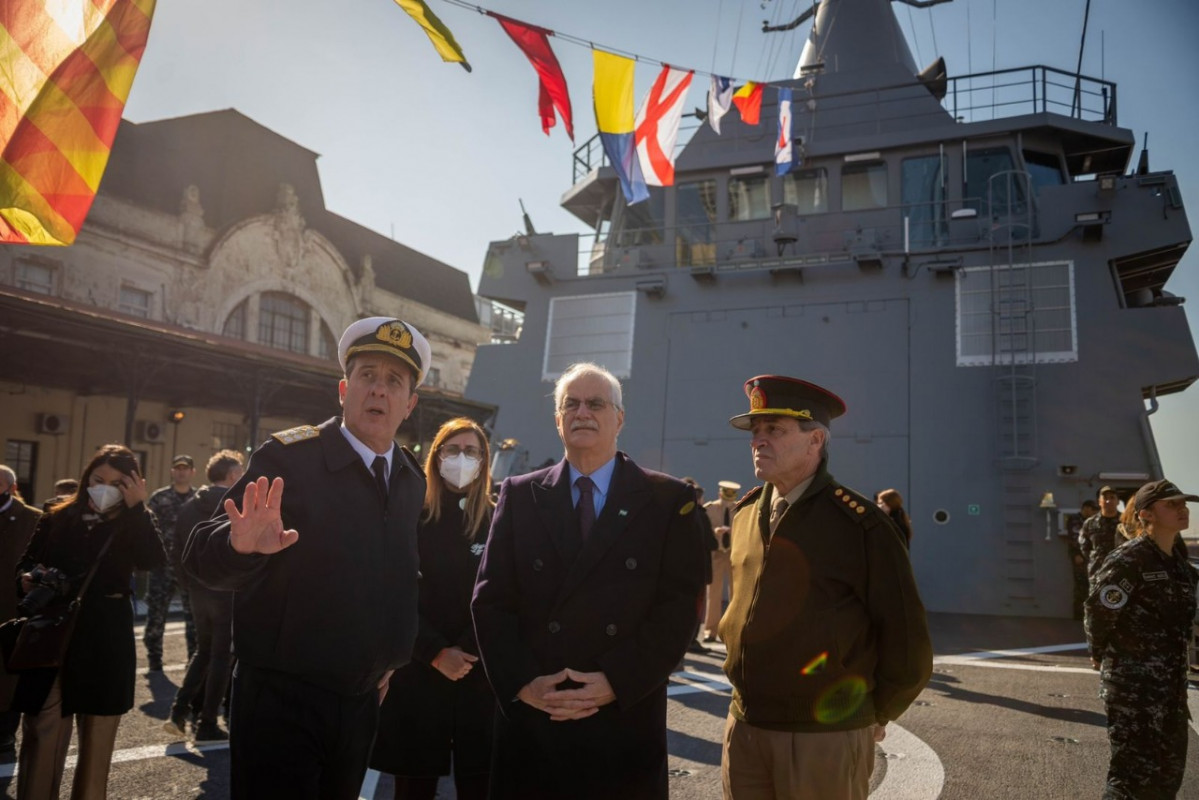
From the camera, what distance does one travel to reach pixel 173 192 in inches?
968

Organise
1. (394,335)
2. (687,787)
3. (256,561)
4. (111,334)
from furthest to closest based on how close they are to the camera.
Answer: (111,334)
(687,787)
(394,335)
(256,561)

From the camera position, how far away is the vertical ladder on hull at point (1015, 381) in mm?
12602

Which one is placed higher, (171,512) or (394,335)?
(394,335)

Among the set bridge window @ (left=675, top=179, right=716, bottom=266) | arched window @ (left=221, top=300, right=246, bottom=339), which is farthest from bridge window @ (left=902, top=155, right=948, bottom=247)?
arched window @ (left=221, top=300, right=246, bottom=339)

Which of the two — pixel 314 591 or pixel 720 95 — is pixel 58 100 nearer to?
pixel 314 591

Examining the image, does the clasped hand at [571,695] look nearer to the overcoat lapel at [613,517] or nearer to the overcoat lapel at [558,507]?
the overcoat lapel at [613,517]

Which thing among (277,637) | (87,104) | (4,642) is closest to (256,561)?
(277,637)

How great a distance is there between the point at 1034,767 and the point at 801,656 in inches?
137

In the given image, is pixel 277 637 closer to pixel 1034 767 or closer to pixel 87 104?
pixel 87 104

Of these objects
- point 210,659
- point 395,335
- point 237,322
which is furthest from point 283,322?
point 395,335

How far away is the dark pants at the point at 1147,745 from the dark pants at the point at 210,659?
5.12 m

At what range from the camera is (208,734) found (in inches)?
208

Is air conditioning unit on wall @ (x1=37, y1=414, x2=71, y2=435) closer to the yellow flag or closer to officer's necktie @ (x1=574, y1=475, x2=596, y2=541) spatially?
the yellow flag

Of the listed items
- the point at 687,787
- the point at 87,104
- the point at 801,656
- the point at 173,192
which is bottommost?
the point at 687,787
